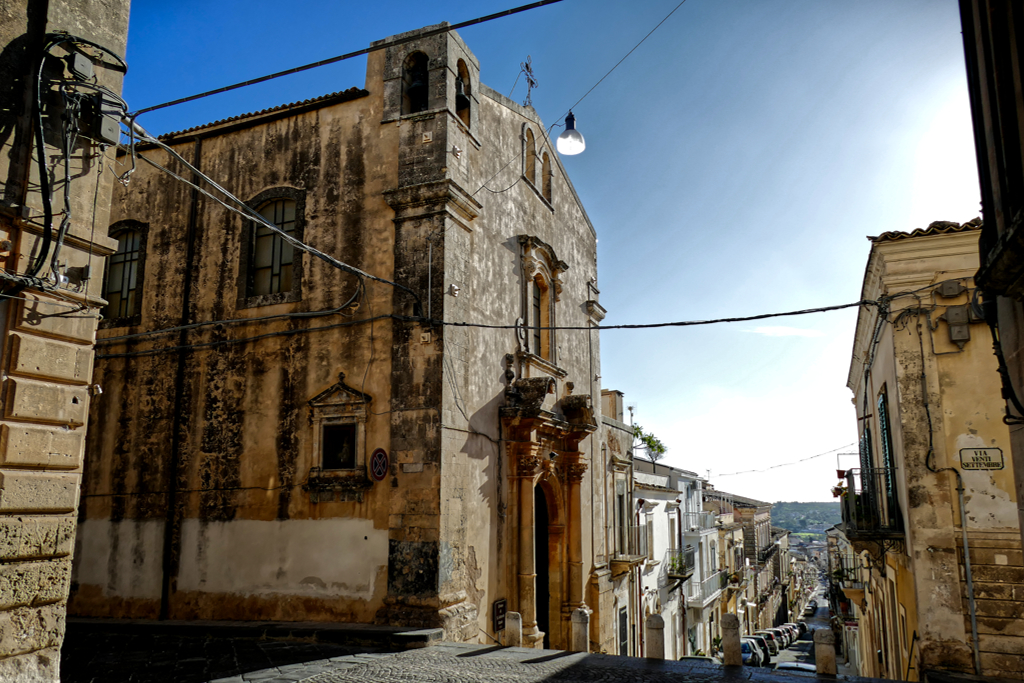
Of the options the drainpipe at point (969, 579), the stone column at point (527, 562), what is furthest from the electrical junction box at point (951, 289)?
the stone column at point (527, 562)

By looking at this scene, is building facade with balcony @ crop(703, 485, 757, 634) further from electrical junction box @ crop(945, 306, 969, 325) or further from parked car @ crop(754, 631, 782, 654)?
electrical junction box @ crop(945, 306, 969, 325)

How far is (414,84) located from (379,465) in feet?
21.3

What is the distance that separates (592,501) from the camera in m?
17.0

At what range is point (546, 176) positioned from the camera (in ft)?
55.8

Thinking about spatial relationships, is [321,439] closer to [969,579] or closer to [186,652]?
[186,652]

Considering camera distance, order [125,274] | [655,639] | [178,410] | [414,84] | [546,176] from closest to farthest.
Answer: [655,639]
[414,84]
[178,410]
[125,274]
[546,176]

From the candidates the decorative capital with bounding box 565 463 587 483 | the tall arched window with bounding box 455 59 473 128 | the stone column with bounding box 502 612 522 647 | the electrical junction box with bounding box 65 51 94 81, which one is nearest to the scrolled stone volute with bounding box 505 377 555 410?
the decorative capital with bounding box 565 463 587 483

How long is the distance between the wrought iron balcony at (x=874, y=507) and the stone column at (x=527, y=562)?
5697 mm

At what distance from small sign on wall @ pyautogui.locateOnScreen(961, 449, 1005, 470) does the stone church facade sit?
669cm

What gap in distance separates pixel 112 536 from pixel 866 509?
13.7 meters

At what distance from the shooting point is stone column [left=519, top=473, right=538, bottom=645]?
12641mm

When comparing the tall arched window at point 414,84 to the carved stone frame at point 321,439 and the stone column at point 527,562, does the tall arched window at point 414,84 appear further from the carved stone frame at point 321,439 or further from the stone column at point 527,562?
the stone column at point 527,562

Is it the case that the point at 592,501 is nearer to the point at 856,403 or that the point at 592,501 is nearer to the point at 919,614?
the point at 919,614

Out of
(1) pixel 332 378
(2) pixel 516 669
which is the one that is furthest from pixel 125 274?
(2) pixel 516 669
